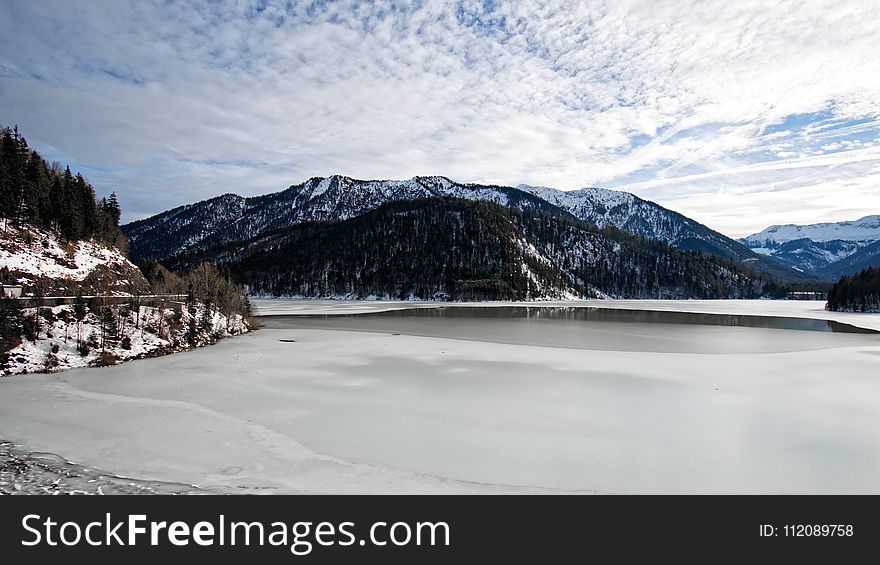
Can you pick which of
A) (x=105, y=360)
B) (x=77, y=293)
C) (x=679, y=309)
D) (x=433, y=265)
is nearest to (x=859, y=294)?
(x=679, y=309)

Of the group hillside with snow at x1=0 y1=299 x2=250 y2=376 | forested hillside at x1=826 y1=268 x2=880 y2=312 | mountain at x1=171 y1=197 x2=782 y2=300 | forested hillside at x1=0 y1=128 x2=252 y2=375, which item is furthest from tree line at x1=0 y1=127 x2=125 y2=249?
forested hillside at x1=826 y1=268 x2=880 y2=312

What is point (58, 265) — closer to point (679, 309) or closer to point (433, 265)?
point (679, 309)

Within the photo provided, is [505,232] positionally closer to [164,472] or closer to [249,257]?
[249,257]

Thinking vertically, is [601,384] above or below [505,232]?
below

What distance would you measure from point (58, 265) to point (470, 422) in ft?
157

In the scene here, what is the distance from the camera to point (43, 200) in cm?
4750

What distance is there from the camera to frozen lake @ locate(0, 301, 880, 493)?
9.31 m

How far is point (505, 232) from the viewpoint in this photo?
585 feet

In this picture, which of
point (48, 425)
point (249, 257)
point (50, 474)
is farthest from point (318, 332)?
point (249, 257)

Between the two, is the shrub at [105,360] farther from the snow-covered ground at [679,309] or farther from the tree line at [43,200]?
the snow-covered ground at [679,309]

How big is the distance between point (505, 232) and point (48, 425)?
17083cm

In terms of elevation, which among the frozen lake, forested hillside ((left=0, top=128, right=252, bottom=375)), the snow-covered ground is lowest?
the frozen lake

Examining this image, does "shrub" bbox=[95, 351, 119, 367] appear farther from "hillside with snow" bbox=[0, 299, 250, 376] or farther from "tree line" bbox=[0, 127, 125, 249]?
"tree line" bbox=[0, 127, 125, 249]

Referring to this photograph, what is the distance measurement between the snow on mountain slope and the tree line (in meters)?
1.30
